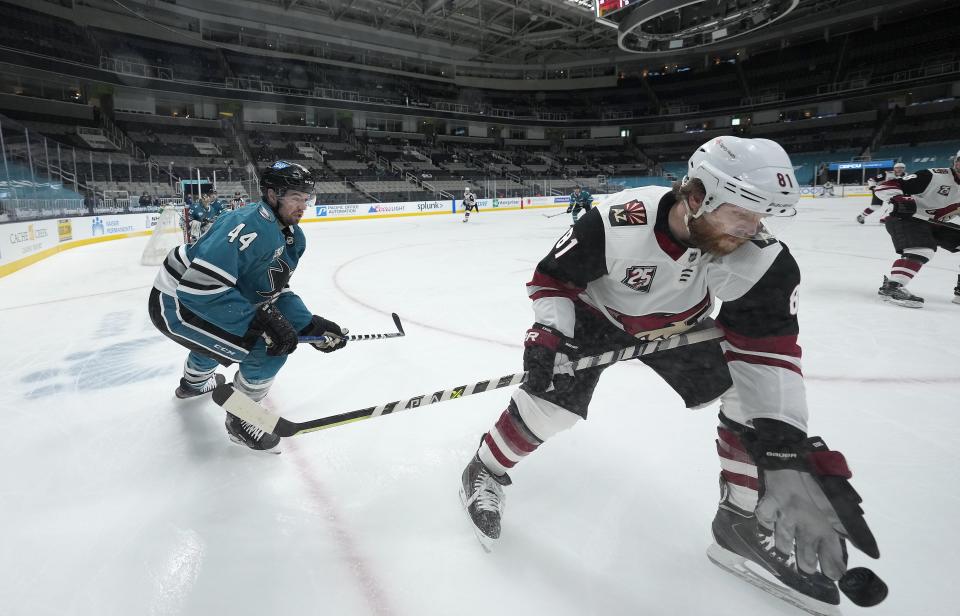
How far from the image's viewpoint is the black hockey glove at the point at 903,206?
170 inches

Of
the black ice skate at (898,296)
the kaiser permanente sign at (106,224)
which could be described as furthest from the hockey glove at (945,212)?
the kaiser permanente sign at (106,224)

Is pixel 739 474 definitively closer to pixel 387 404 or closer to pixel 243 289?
pixel 387 404

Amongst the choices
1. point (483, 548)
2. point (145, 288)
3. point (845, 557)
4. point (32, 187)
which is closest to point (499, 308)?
point (483, 548)

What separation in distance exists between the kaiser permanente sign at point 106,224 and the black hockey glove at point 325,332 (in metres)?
6.27

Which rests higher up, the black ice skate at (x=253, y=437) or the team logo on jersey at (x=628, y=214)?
the team logo on jersey at (x=628, y=214)

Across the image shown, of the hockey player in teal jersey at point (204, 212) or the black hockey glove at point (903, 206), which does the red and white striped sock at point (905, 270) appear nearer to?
the black hockey glove at point (903, 206)

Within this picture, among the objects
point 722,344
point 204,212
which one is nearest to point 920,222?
point 722,344

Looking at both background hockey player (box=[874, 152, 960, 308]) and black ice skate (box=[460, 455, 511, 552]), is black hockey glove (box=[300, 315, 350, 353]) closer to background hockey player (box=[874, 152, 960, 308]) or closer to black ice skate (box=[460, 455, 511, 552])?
black ice skate (box=[460, 455, 511, 552])

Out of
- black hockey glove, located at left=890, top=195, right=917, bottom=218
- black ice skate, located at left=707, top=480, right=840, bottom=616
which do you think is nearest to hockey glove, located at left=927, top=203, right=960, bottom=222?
black hockey glove, located at left=890, top=195, right=917, bottom=218

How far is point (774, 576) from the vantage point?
1369 millimetres

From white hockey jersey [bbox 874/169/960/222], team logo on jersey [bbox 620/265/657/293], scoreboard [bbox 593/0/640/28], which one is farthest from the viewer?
scoreboard [bbox 593/0/640/28]

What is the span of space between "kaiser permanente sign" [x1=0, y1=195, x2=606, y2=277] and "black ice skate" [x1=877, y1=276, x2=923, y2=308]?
9.67 m

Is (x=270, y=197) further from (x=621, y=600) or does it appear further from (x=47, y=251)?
(x=47, y=251)

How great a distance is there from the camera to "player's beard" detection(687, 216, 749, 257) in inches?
50.0
